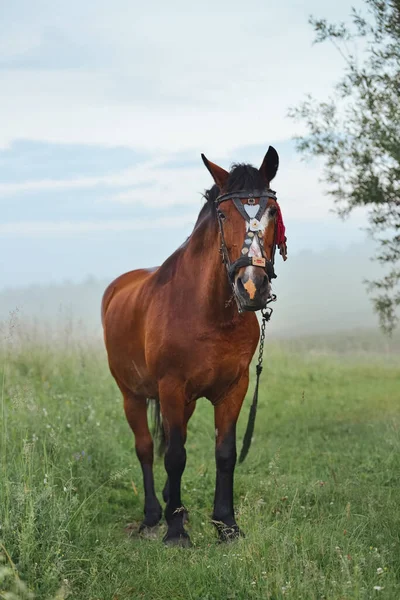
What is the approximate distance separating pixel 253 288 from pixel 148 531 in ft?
9.56

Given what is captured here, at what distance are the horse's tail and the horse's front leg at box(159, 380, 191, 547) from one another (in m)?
1.36

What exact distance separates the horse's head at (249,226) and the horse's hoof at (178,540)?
1.98 meters

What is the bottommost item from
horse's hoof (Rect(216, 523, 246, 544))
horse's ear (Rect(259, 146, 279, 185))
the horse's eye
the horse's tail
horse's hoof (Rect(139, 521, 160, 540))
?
horse's hoof (Rect(139, 521, 160, 540))

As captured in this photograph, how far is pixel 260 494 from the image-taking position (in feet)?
22.5

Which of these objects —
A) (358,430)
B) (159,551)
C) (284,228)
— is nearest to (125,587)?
(159,551)

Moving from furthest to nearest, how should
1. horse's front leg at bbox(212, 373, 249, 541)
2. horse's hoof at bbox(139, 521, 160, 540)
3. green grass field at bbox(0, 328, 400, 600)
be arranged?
horse's hoof at bbox(139, 521, 160, 540), horse's front leg at bbox(212, 373, 249, 541), green grass field at bbox(0, 328, 400, 600)

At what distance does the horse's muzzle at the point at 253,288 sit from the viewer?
4.76m

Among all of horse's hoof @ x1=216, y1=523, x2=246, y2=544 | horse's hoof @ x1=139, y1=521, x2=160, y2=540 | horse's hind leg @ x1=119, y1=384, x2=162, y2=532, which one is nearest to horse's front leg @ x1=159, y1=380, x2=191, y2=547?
horse's hoof @ x1=216, y1=523, x2=246, y2=544

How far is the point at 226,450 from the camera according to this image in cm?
576

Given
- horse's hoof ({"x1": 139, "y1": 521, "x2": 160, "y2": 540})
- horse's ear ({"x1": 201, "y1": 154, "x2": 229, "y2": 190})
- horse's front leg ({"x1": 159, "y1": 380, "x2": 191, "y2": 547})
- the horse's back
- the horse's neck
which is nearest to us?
horse's ear ({"x1": 201, "y1": 154, "x2": 229, "y2": 190})

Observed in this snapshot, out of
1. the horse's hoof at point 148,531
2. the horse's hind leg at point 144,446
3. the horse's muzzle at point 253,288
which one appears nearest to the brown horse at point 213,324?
the horse's muzzle at point 253,288

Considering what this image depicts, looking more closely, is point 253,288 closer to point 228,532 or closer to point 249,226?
point 249,226

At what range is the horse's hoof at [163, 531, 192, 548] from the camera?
5.62m

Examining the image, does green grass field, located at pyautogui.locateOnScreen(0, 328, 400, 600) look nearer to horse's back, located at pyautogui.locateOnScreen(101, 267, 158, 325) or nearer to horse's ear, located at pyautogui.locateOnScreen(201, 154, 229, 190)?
horse's back, located at pyautogui.locateOnScreen(101, 267, 158, 325)
